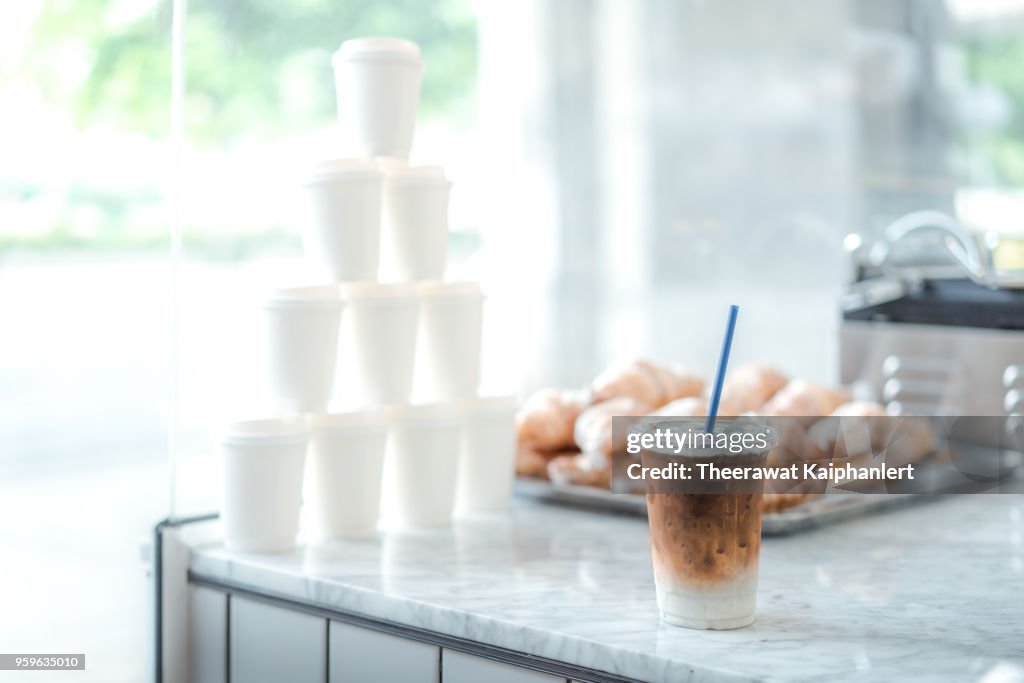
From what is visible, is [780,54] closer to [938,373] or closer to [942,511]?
[938,373]

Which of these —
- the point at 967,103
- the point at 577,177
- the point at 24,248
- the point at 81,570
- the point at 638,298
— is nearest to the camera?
the point at 81,570

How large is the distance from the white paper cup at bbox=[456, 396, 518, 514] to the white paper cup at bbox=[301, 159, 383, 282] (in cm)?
26

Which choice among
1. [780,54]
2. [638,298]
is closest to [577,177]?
[638,298]

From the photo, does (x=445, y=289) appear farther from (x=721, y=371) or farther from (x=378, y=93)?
(x=721, y=371)

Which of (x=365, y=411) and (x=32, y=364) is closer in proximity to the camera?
(x=365, y=411)

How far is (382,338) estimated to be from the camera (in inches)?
60.1

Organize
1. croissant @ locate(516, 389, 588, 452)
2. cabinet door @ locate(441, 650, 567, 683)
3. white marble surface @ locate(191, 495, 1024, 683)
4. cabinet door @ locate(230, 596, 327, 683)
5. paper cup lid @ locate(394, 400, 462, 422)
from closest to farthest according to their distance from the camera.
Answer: white marble surface @ locate(191, 495, 1024, 683), cabinet door @ locate(441, 650, 567, 683), cabinet door @ locate(230, 596, 327, 683), paper cup lid @ locate(394, 400, 462, 422), croissant @ locate(516, 389, 588, 452)

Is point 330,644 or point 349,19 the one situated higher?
point 349,19

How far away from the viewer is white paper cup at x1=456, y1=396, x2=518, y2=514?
164 cm

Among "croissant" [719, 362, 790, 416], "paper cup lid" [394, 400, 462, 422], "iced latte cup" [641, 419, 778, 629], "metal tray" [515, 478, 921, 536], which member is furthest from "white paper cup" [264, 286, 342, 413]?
"croissant" [719, 362, 790, 416]

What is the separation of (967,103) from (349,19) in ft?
15.5

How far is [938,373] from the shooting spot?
85.3 inches

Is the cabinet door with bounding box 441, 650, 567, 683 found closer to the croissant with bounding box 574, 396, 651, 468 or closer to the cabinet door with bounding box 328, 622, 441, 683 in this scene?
the cabinet door with bounding box 328, 622, 441, 683

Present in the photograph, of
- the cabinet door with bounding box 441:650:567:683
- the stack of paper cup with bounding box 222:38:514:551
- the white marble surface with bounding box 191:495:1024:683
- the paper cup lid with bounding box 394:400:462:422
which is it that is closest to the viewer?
the white marble surface with bounding box 191:495:1024:683
